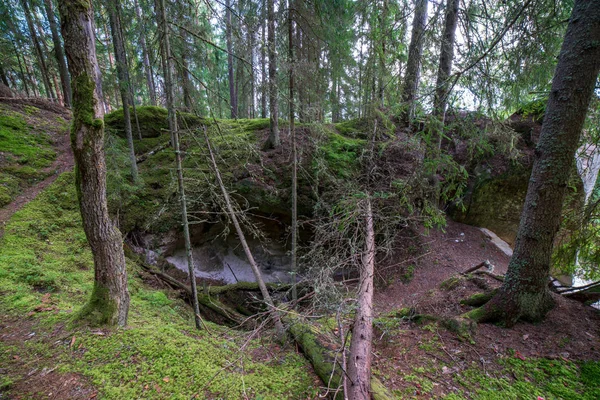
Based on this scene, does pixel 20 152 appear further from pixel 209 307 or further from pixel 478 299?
pixel 478 299

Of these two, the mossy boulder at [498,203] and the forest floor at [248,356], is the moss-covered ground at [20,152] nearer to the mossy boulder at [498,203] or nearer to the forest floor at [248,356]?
the forest floor at [248,356]

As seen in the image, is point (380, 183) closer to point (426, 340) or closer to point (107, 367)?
point (426, 340)

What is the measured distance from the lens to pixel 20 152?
8648 mm

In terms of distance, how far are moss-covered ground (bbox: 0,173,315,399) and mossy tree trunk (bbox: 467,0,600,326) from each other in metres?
3.13

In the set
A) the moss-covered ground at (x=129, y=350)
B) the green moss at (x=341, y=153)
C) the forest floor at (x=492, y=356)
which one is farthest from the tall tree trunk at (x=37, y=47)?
the forest floor at (x=492, y=356)

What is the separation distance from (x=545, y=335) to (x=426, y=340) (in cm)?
144

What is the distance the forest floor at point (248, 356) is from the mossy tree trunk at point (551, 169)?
352mm

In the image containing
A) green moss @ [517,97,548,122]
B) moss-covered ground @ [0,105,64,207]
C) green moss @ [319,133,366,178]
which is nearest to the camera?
green moss @ [517,97,548,122]

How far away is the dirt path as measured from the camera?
6273mm

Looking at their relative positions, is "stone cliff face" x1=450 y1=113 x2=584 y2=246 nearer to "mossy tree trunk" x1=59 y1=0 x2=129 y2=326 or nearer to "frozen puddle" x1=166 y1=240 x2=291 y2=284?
"frozen puddle" x1=166 y1=240 x2=291 y2=284

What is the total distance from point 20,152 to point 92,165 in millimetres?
9577

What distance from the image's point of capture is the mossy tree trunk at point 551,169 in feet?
9.18

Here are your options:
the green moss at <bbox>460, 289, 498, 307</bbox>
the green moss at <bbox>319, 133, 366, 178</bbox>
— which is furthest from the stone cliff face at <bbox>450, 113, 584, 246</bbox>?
the green moss at <bbox>460, 289, 498, 307</bbox>

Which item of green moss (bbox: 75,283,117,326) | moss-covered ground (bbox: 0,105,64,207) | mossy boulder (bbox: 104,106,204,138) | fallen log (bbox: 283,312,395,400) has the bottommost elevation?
fallen log (bbox: 283,312,395,400)
